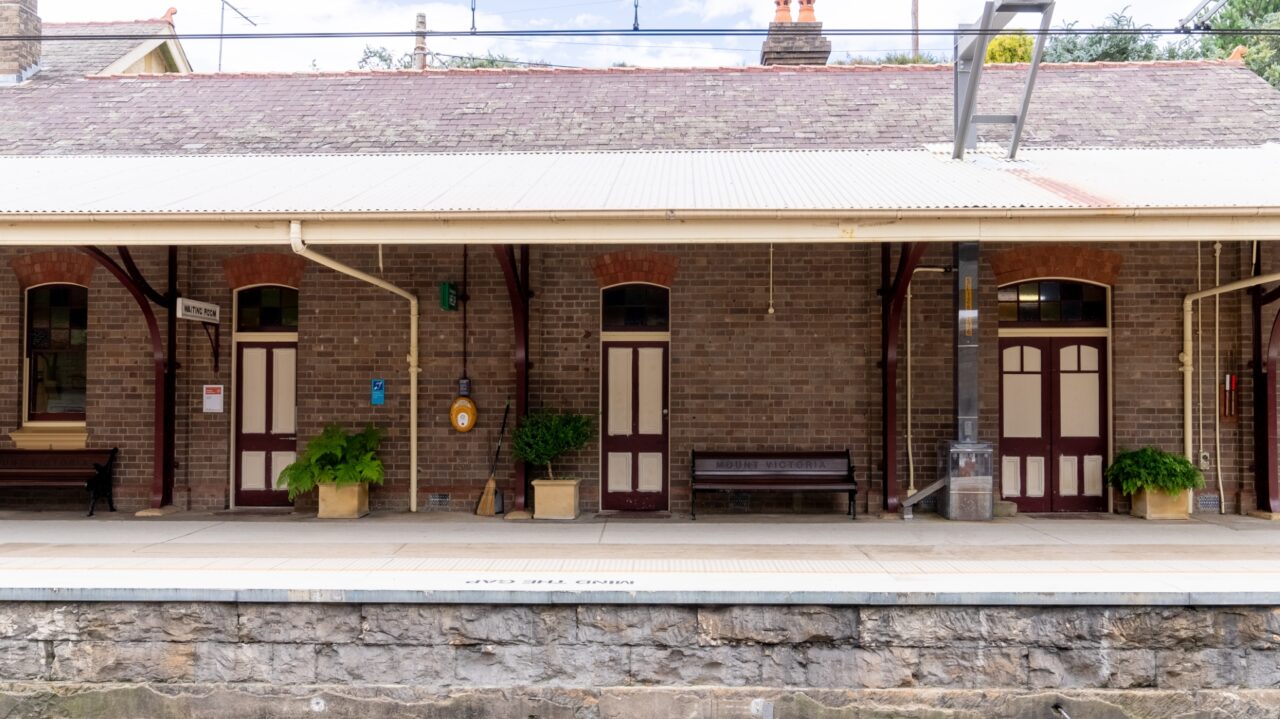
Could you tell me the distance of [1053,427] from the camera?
10.1 metres

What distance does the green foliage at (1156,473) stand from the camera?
9312mm

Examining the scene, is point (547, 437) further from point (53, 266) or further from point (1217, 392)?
point (1217, 392)

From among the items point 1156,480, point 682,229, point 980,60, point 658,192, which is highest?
point 980,60

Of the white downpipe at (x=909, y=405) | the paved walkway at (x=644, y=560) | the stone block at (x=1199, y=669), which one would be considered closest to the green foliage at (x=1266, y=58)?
the white downpipe at (x=909, y=405)

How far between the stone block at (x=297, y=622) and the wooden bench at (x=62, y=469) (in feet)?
17.1

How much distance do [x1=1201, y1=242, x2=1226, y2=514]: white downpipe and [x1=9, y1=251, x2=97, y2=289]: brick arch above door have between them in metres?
12.3

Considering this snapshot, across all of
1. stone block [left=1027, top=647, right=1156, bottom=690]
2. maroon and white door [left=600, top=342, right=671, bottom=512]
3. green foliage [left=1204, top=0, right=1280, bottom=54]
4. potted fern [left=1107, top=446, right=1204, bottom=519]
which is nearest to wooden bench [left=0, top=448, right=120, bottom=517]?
maroon and white door [left=600, top=342, right=671, bottom=512]

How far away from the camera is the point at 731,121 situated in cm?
1192

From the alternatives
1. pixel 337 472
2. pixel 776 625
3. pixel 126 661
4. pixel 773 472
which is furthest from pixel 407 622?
pixel 773 472

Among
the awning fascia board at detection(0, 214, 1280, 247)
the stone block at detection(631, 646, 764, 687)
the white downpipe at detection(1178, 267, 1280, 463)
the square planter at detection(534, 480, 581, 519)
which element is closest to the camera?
the stone block at detection(631, 646, 764, 687)

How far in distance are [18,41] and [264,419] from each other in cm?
796

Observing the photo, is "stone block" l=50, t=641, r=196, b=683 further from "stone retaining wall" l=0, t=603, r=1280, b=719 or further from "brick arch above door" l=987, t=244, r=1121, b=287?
"brick arch above door" l=987, t=244, r=1121, b=287

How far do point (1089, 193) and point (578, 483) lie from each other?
223 inches

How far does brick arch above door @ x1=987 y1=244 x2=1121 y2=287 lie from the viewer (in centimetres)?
977
